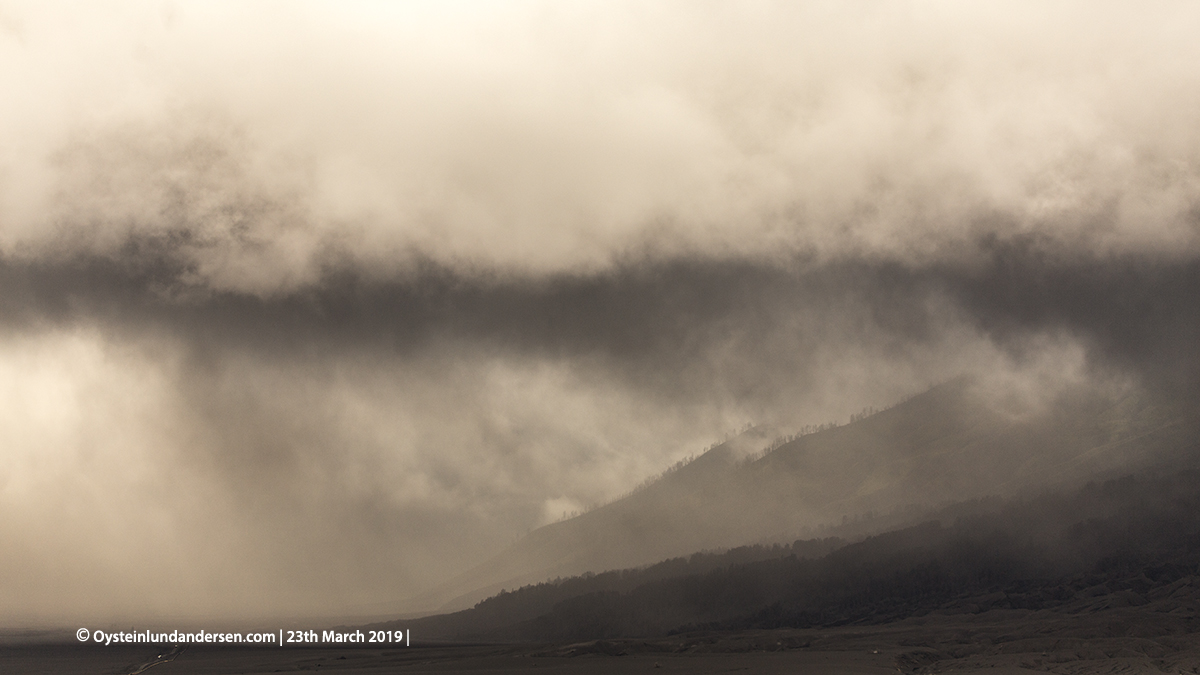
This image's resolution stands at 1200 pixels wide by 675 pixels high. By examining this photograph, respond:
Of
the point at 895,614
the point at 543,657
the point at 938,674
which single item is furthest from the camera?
the point at 895,614

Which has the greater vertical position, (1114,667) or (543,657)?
(543,657)

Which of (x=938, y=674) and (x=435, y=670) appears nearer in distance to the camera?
(x=938, y=674)

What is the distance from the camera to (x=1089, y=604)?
18175 centimetres

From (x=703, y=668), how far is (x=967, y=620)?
75.3 metres

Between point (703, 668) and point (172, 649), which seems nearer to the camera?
point (703, 668)

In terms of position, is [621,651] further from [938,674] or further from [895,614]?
[895,614]

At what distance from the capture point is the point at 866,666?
419 feet

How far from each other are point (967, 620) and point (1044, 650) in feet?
140

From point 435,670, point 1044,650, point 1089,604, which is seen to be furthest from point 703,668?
point 1089,604

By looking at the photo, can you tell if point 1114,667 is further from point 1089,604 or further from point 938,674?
point 1089,604

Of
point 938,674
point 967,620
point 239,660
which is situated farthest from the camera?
point 967,620

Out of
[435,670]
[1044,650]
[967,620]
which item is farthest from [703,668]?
[967,620]

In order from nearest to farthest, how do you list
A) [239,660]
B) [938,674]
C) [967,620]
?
[938,674], [239,660], [967,620]

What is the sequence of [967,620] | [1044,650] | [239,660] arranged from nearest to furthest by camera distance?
[1044,650] → [239,660] → [967,620]
